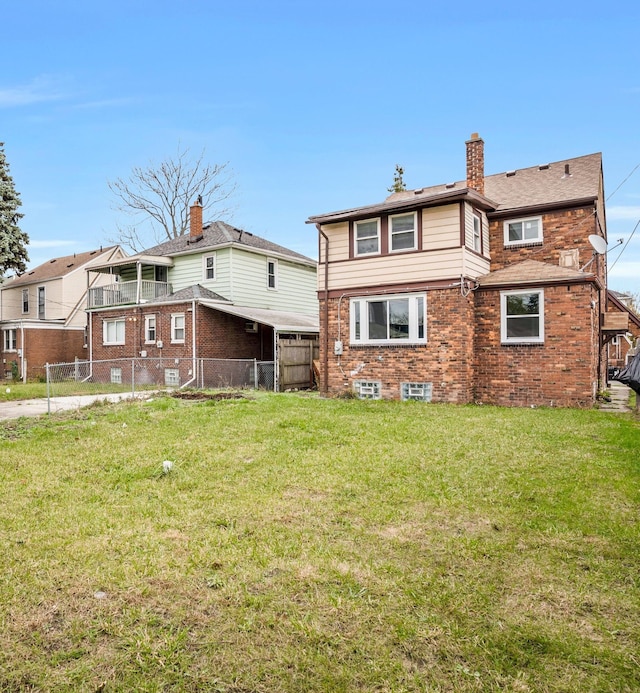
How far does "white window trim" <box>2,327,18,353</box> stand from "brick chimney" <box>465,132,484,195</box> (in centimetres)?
2542

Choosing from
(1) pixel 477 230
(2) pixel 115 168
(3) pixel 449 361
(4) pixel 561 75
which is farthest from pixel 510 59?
(2) pixel 115 168

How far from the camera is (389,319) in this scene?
15.6 meters

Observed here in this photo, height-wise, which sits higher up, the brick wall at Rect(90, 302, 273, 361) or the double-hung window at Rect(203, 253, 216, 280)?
the double-hung window at Rect(203, 253, 216, 280)

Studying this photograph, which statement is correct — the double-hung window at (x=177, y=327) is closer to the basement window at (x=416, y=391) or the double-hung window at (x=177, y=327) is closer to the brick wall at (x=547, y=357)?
the basement window at (x=416, y=391)

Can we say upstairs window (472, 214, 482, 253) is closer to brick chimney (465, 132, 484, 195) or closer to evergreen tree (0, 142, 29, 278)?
brick chimney (465, 132, 484, 195)

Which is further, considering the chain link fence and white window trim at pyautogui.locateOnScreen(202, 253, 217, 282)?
white window trim at pyautogui.locateOnScreen(202, 253, 217, 282)

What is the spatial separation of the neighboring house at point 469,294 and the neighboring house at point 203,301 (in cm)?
422

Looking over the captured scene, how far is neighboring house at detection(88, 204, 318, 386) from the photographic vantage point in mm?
21547

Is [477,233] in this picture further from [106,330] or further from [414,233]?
[106,330]

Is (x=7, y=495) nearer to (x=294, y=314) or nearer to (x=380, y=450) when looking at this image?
(x=380, y=450)

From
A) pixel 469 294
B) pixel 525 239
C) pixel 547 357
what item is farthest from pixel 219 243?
pixel 547 357

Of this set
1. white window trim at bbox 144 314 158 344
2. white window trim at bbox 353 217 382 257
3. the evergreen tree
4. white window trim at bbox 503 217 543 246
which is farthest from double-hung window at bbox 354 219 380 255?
the evergreen tree

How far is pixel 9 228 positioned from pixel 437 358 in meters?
26.7

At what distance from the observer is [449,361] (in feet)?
47.3
